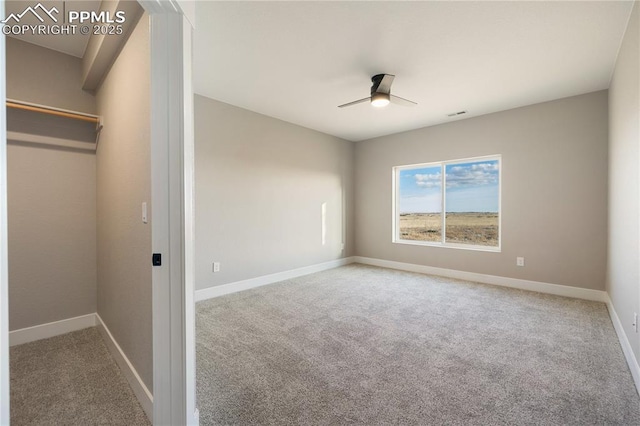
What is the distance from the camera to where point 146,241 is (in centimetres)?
162

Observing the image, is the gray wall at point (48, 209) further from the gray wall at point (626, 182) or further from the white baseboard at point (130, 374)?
the gray wall at point (626, 182)

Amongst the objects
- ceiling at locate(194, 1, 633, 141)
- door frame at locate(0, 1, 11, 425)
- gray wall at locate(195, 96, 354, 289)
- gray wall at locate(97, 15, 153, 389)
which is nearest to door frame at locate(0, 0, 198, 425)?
gray wall at locate(97, 15, 153, 389)

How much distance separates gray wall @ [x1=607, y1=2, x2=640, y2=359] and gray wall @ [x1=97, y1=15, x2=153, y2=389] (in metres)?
3.16

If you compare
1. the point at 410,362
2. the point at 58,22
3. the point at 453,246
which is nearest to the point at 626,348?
the point at 410,362

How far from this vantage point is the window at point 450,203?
4.54 meters

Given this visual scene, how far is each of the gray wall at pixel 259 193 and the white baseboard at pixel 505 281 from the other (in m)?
1.22

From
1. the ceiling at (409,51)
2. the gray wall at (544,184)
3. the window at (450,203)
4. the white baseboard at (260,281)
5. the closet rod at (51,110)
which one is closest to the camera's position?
the ceiling at (409,51)

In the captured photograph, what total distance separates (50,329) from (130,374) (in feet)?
4.68

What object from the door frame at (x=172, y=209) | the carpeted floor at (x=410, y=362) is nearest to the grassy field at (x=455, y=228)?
the carpeted floor at (x=410, y=362)

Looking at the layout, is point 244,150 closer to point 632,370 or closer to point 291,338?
point 291,338

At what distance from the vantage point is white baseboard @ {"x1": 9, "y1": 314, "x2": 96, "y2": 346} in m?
2.48

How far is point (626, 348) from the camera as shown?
2.24 meters

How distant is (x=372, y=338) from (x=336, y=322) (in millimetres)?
464

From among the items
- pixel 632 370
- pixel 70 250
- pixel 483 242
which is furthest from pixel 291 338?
pixel 483 242
